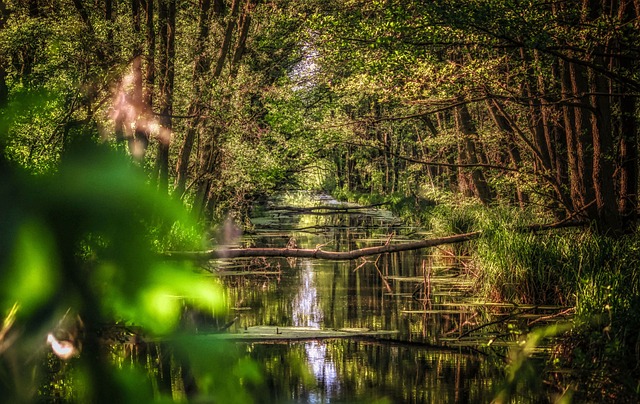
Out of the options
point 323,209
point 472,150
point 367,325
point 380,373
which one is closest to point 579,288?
point 380,373

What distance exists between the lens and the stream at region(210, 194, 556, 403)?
998 cm

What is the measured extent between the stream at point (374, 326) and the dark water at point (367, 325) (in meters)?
0.01

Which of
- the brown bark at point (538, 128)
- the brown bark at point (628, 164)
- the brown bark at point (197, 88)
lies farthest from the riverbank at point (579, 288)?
the brown bark at point (197, 88)

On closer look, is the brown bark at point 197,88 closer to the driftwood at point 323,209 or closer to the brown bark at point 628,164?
the brown bark at point 628,164

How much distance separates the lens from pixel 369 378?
10.4 meters

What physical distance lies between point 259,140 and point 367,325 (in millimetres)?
9468

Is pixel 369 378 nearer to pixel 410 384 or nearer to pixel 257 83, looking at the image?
pixel 410 384

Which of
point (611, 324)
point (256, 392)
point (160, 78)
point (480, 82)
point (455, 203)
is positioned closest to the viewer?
point (256, 392)

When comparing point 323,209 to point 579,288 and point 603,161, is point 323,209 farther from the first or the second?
point 579,288

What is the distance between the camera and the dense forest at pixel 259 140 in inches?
35.0

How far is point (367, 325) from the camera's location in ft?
45.2

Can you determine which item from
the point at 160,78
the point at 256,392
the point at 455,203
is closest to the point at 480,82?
the point at 160,78

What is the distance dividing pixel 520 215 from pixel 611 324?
36.5 ft

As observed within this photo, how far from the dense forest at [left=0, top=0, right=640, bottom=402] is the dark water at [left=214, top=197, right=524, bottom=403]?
40 cm
